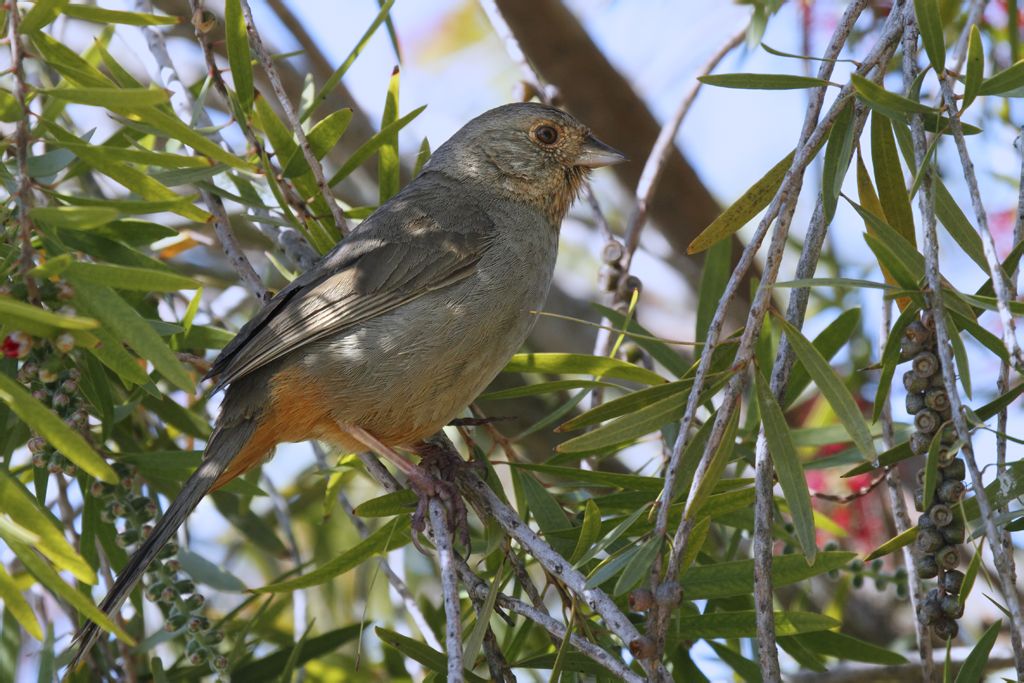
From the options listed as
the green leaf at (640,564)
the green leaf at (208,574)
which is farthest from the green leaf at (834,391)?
the green leaf at (208,574)

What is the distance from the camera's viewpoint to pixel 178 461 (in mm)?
3498

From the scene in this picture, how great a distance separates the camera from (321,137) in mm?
3688

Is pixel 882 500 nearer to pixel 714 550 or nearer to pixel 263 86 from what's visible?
pixel 714 550

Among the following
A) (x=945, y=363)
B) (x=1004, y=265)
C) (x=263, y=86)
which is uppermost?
(x=263, y=86)

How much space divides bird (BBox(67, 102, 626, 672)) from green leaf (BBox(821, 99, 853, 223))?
4.46ft

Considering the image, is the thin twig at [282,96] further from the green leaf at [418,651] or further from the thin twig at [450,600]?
the green leaf at [418,651]

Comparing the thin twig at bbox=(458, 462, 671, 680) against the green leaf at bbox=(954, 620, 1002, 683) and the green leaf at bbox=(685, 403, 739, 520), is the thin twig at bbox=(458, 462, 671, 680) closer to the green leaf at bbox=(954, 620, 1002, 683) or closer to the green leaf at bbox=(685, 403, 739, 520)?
the green leaf at bbox=(685, 403, 739, 520)

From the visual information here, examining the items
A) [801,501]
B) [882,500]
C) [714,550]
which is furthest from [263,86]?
[801,501]

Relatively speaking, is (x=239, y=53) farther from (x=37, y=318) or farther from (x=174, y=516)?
(x=37, y=318)

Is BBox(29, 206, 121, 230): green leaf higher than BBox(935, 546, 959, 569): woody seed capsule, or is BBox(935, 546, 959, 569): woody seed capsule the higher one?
BBox(29, 206, 121, 230): green leaf

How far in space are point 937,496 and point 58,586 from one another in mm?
1711

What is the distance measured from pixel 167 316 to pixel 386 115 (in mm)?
1615

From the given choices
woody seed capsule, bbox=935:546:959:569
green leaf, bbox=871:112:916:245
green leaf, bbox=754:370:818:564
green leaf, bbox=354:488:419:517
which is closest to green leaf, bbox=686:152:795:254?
green leaf, bbox=871:112:916:245

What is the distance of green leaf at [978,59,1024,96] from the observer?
243 centimetres
